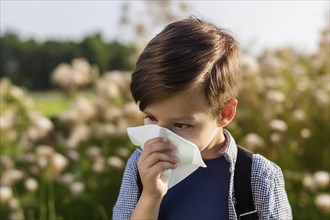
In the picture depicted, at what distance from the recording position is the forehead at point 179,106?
148 cm

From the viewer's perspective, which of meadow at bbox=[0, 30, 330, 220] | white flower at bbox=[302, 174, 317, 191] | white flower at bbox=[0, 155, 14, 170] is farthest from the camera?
white flower at bbox=[0, 155, 14, 170]

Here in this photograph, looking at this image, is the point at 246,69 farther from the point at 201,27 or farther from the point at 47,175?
the point at 201,27

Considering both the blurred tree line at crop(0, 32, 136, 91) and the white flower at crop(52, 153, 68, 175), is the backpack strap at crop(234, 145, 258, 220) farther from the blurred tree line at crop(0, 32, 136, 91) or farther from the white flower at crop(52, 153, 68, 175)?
the blurred tree line at crop(0, 32, 136, 91)

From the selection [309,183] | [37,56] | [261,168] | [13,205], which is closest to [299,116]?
[309,183]

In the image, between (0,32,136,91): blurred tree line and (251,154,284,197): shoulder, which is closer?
(251,154,284,197): shoulder

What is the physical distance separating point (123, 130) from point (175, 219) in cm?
172

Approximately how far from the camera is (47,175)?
3.33 metres

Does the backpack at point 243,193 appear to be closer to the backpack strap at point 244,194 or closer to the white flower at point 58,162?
the backpack strap at point 244,194

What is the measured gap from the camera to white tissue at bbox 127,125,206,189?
150cm

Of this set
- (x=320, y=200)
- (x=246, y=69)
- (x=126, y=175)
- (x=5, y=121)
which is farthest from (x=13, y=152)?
(x=126, y=175)

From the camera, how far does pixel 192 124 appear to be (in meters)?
1.52

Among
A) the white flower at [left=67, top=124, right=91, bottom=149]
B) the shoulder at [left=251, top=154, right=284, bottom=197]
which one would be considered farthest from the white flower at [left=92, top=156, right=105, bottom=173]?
the shoulder at [left=251, top=154, right=284, bottom=197]

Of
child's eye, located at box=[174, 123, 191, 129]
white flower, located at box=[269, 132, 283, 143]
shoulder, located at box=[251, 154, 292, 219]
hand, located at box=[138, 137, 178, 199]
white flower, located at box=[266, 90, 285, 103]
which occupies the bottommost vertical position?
white flower, located at box=[269, 132, 283, 143]

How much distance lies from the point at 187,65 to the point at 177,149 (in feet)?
0.66
